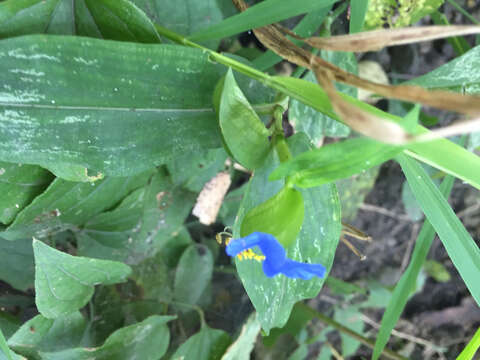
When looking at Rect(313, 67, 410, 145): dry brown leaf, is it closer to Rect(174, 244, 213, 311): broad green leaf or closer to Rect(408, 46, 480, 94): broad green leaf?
Rect(408, 46, 480, 94): broad green leaf

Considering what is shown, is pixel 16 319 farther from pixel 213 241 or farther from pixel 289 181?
pixel 289 181

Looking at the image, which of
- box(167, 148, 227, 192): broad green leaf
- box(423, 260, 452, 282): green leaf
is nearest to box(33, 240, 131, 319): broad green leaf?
box(167, 148, 227, 192): broad green leaf

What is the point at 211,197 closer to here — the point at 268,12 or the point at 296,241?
the point at 296,241

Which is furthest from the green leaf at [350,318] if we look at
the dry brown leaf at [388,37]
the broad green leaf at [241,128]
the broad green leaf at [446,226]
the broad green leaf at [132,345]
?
the dry brown leaf at [388,37]

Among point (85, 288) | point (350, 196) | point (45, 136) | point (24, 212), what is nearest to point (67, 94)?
point (45, 136)

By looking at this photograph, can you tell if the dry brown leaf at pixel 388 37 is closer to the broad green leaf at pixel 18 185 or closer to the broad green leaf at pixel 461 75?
the broad green leaf at pixel 461 75

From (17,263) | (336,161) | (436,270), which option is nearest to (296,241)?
(336,161)

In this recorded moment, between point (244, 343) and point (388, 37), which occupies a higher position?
point (388, 37)
